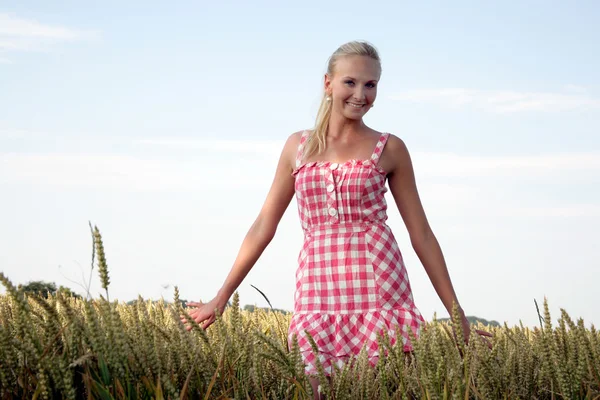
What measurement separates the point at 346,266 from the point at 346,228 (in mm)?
195

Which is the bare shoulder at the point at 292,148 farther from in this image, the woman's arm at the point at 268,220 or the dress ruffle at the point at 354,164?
the dress ruffle at the point at 354,164

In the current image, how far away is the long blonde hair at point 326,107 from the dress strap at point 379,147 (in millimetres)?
264

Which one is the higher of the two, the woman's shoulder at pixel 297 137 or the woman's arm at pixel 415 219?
the woman's shoulder at pixel 297 137

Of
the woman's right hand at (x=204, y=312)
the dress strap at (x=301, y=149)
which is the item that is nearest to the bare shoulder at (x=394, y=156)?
the dress strap at (x=301, y=149)

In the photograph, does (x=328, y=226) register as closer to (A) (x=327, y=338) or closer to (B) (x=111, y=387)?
(A) (x=327, y=338)

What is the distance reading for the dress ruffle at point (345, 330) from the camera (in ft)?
11.2

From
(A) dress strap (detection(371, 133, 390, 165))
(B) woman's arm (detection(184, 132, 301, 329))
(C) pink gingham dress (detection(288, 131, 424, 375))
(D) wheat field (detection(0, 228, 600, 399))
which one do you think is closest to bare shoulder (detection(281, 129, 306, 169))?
(B) woman's arm (detection(184, 132, 301, 329))

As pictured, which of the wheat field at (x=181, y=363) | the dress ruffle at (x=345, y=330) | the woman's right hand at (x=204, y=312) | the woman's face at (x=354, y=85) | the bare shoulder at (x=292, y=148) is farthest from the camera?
the bare shoulder at (x=292, y=148)

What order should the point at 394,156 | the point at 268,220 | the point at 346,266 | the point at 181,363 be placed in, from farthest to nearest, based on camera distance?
the point at 268,220
the point at 394,156
the point at 346,266
the point at 181,363

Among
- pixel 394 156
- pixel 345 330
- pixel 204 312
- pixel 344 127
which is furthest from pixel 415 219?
pixel 204 312

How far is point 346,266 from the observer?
3576mm

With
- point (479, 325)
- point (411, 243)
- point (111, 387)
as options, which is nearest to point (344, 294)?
point (411, 243)

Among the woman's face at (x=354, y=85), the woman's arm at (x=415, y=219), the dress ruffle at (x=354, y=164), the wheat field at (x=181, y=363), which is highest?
the woman's face at (x=354, y=85)

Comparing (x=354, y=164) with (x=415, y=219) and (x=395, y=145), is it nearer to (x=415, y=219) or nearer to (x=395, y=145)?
(x=395, y=145)
